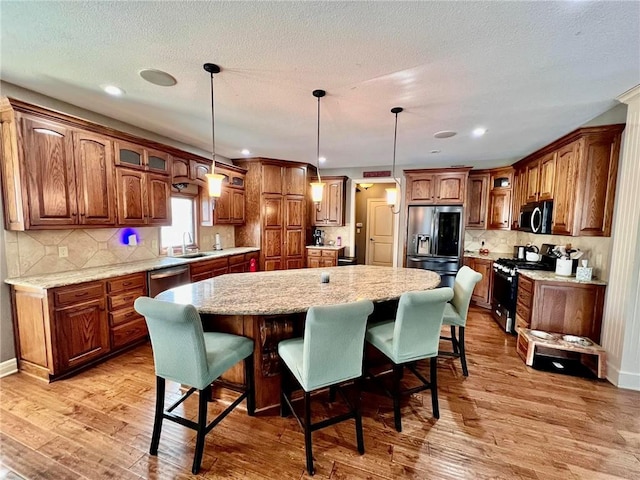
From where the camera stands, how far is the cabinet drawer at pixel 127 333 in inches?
112

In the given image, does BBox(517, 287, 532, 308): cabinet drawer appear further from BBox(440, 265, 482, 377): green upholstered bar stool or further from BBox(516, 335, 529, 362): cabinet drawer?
BBox(440, 265, 482, 377): green upholstered bar stool

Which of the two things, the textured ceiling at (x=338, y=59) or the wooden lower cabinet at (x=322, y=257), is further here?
the wooden lower cabinet at (x=322, y=257)

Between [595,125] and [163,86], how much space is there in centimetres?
431

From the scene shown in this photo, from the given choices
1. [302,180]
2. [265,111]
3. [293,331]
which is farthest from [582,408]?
[302,180]

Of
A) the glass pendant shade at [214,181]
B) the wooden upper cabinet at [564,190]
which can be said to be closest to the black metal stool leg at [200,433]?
the glass pendant shade at [214,181]

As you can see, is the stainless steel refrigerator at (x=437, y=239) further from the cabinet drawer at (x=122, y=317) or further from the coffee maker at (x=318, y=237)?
the cabinet drawer at (x=122, y=317)

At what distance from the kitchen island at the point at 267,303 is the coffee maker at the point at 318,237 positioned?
10.9ft

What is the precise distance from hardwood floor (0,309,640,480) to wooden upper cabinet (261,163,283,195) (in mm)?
3408

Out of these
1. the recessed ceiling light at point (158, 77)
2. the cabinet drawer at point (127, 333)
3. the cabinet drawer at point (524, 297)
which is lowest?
the cabinet drawer at point (127, 333)

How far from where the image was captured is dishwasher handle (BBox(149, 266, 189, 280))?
3158mm

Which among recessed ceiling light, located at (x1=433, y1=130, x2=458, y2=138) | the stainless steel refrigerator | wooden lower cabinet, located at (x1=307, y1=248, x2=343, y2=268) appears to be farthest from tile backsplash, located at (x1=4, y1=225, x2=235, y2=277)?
the stainless steel refrigerator

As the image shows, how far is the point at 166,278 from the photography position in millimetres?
3301

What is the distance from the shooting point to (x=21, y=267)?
2.53 meters

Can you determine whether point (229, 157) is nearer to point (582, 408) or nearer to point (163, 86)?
point (163, 86)
